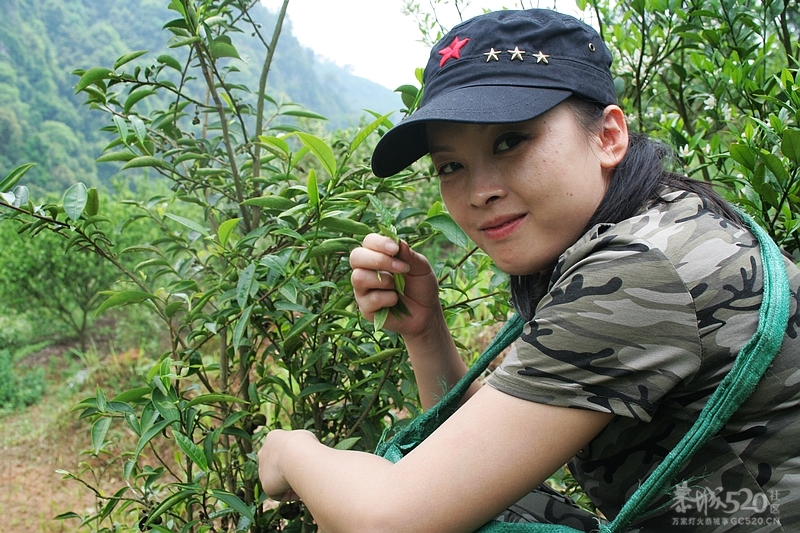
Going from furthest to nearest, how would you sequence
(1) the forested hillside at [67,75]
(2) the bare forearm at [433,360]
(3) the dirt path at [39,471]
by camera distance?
(1) the forested hillside at [67,75] < (3) the dirt path at [39,471] < (2) the bare forearm at [433,360]

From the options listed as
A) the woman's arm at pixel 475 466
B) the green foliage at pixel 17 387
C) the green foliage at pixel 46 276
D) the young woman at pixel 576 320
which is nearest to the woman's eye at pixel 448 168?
the young woman at pixel 576 320

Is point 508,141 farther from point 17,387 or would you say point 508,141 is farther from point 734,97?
point 17,387

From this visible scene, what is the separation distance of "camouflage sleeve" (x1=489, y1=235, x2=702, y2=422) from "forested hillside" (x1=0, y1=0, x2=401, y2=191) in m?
15.0

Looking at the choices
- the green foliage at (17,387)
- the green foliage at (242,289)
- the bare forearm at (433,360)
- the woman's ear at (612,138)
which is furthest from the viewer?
the green foliage at (17,387)

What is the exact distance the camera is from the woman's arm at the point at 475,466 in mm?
713

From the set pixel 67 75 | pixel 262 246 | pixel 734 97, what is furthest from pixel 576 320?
pixel 67 75

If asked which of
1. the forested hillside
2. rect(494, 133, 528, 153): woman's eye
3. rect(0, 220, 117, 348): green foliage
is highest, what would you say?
the forested hillside

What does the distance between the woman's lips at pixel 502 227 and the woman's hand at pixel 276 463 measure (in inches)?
16.3

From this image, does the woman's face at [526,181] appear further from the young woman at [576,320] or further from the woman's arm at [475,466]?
the woman's arm at [475,466]

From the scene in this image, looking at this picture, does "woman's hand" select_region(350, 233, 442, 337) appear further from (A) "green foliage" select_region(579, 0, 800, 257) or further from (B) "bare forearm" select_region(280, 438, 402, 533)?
(A) "green foliage" select_region(579, 0, 800, 257)

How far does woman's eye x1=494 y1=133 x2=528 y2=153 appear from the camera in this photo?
86cm

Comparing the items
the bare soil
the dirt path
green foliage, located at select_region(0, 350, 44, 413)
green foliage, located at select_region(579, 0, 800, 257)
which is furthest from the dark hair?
green foliage, located at select_region(0, 350, 44, 413)

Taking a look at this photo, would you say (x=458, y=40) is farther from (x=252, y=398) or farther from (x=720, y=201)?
(x=252, y=398)

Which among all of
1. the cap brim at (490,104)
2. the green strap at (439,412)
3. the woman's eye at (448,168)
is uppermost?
the cap brim at (490,104)
